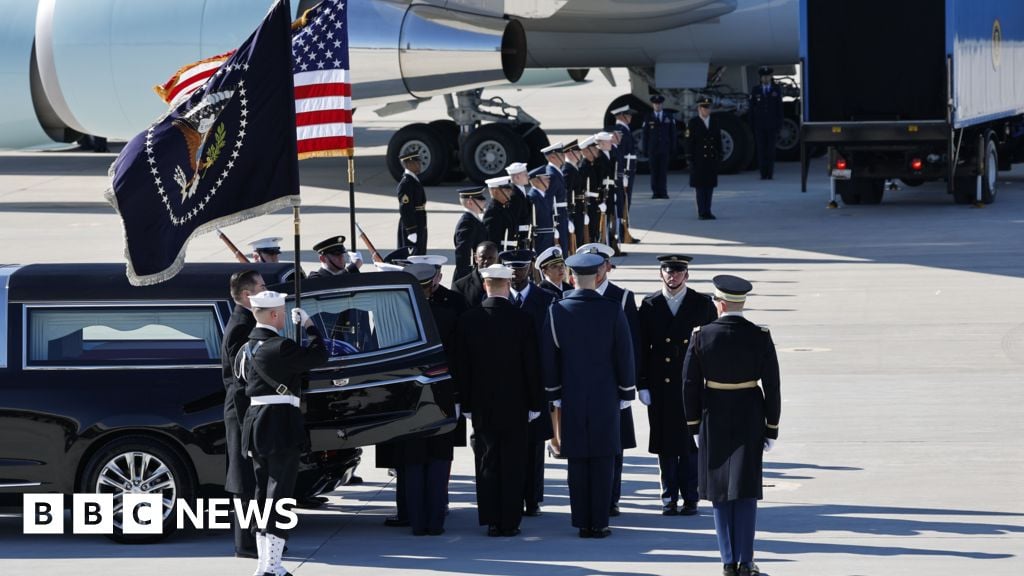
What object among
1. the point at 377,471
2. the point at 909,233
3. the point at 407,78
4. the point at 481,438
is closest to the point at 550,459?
the point at 377,471

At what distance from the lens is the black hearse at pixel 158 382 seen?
29.9ft

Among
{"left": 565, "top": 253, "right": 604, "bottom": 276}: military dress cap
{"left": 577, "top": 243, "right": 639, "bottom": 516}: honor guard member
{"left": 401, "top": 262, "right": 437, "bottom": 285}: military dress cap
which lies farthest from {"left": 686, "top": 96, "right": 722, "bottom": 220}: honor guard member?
{"left": 565, "top": 253, "right": 604, "bottom": 276}: military dress cap

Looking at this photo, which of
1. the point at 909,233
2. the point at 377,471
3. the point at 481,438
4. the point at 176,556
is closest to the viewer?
the point at 176,556

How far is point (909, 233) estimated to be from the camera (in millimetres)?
21750

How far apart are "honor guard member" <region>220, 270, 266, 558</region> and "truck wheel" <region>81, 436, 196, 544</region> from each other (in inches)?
13.8

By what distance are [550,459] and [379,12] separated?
14293 millimetres

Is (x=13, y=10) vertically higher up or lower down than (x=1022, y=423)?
higher up

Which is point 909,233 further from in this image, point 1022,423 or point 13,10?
point 13,10

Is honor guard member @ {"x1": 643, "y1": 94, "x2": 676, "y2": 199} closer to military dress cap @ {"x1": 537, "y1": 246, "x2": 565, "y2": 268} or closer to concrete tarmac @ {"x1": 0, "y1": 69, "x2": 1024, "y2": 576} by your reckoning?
concrete tarmac @ {"x1": 0, "y1": 69, "x2": 1024, "y2": 576}

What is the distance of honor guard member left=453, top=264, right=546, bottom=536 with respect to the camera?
9414 millimetres

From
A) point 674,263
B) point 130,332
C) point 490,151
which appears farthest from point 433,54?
point 130,332

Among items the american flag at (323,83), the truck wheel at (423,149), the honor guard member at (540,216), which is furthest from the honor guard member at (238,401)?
the truck wheel at (423,149)

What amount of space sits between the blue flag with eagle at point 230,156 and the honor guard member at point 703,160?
46.4 feet

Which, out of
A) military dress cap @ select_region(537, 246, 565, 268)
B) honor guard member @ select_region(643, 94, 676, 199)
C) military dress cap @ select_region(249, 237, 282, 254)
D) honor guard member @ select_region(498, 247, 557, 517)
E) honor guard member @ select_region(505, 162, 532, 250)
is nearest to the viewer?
honor guard member @ select_region(498, 247, 557, 517)
